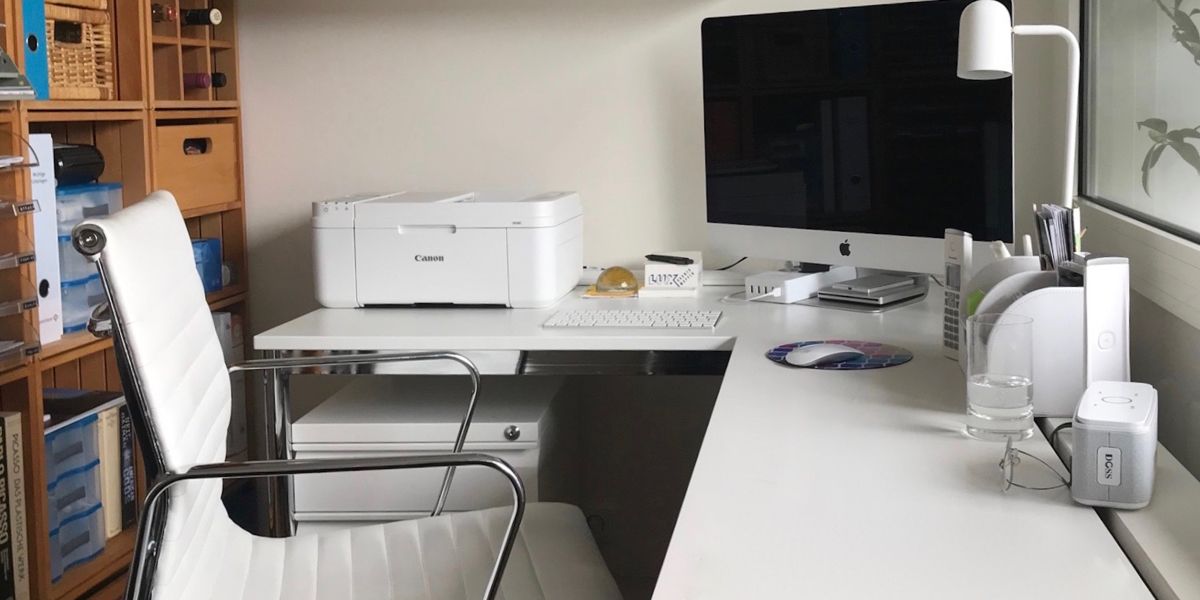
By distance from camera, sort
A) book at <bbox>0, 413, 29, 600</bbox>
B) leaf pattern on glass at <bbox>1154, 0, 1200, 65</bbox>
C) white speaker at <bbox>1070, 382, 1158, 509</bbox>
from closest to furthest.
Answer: white speaker at <bbox>1070, 382, 1158, 509</bbox> < leaf pattern on glass at <bbox>1154, 0, 1200, 65</bbox> < book at <bbox>0, 413, 29, 600</bbox>

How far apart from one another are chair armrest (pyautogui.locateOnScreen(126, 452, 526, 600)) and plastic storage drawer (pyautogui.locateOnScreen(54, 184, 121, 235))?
1219 millimetres

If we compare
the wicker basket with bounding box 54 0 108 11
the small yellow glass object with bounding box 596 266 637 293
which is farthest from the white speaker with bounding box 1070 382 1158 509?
the wicker basket with bounding box 54 0 108 11

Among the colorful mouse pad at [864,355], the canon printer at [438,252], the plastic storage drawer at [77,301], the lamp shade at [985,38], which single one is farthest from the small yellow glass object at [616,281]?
the lamp shade at [985,38]

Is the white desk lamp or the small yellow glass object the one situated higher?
the white desk lamp

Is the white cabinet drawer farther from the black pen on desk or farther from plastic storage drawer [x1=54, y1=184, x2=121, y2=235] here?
plastic storage drawer [x1=54, y1=184, x2=121, y2=235]

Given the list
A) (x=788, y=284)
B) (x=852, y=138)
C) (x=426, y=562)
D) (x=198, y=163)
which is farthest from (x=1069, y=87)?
(x=198, y=163)

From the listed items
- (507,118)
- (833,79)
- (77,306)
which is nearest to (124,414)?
(77,306)

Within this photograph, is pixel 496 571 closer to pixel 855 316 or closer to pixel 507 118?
pixel 855 316

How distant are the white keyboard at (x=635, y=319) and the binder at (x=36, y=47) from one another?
1041 mm

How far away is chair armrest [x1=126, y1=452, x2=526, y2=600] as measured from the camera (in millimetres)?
1408

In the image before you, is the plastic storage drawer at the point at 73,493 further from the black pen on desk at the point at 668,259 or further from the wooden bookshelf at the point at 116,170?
the black pen on desk at the point at 668,259

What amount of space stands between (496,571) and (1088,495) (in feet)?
2.16

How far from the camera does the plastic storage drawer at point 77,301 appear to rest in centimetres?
248

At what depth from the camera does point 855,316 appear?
7.82ft
